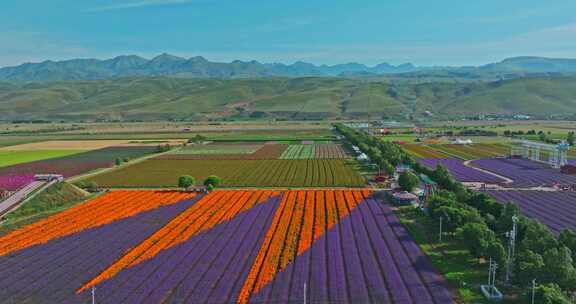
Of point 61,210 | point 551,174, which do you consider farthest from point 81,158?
point 551,174

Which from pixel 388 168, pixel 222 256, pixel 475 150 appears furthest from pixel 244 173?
pixel 475 150

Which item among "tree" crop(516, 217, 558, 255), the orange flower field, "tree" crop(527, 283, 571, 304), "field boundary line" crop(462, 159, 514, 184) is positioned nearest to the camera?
"tree" crop(527, 283, 571, 304)

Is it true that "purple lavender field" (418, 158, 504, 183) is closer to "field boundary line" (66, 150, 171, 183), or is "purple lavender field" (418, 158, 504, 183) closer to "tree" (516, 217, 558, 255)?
"tree" (516, 217, 558, 255)

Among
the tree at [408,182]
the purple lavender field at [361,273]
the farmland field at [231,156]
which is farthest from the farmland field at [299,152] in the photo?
the purple lavender field at [361,273]

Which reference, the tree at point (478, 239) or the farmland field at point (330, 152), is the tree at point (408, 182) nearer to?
the tree at point (478, 239)

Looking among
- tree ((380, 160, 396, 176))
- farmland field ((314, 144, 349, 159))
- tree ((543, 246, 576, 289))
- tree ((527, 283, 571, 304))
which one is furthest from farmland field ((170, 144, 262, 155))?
tree ((527, 283, 571, 304))

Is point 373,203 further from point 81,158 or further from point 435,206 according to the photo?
point 81,158
